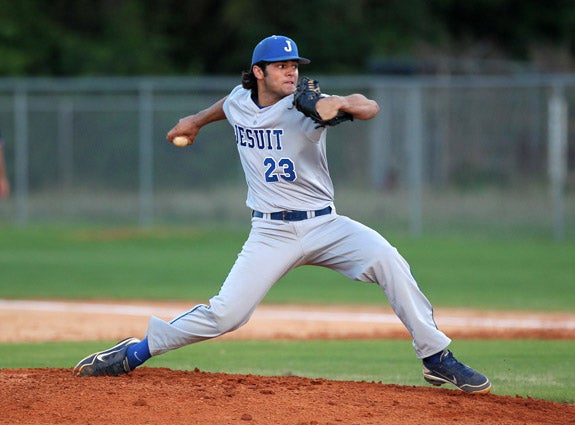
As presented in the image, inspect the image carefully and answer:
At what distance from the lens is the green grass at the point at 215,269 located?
13109mm

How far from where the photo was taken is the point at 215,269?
15648mm

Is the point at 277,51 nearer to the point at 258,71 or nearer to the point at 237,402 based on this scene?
the point at 258,71

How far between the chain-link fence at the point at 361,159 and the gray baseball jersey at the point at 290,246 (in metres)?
13.8

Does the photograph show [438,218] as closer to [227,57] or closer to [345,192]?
[345,192]

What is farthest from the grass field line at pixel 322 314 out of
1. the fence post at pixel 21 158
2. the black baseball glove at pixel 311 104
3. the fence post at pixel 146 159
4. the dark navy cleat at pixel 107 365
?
the fence post at pixel 21 158

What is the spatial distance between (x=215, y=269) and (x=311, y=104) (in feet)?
33.8

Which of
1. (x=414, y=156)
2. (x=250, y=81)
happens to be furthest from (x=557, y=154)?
(x=250, y=81)

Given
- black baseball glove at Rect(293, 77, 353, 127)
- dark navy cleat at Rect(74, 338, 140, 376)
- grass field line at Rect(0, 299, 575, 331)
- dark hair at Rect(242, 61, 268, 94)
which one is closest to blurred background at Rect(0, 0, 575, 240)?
grass field line at Rect(0, 299, 575, 331)

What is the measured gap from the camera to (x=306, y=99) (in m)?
5.56

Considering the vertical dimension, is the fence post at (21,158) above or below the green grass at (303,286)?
above

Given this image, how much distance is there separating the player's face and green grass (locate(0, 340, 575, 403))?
2.16 m

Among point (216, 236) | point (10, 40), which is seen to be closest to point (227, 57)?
point (10, 40)

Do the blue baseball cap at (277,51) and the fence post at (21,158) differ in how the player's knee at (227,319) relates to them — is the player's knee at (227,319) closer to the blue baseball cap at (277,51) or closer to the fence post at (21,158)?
the blue baseball cap at (277,51)

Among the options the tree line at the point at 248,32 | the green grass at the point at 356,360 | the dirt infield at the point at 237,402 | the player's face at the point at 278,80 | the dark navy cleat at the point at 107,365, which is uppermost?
the tree line at the point at 248,32
